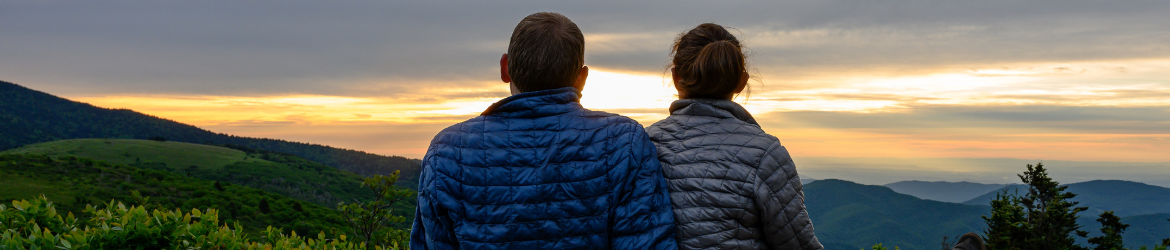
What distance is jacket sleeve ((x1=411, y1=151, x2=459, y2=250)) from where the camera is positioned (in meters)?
2.55

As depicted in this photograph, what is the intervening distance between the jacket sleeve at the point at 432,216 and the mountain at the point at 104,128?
152118 mm

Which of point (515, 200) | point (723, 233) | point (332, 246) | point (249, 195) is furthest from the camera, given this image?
point (249, 195)

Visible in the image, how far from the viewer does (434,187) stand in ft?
8.27

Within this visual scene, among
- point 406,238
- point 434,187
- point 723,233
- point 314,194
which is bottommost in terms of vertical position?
point 314,194

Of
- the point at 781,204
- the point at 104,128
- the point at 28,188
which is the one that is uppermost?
the point at 781,204

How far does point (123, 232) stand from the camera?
4.94 meters

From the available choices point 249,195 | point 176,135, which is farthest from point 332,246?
point 176,135

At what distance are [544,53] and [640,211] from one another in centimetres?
73

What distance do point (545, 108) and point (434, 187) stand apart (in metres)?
0.56

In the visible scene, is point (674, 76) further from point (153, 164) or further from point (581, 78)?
point (153, 164)

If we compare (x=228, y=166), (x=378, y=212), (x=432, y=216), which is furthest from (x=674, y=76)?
(x=228, y=166)

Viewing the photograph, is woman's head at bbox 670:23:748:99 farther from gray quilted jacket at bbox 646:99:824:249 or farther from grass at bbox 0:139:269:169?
grass at bbox 0:139:269:169

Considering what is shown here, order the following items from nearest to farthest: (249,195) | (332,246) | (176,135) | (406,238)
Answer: (332,246), (406,238), (249,195), (176,135)

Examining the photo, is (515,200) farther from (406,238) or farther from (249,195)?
(249,195)
